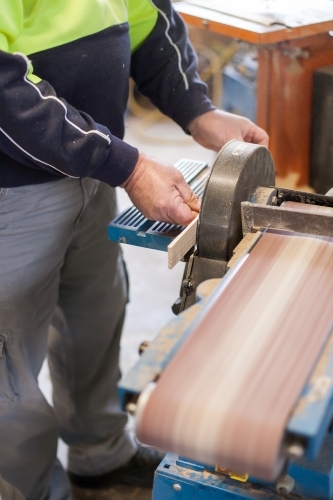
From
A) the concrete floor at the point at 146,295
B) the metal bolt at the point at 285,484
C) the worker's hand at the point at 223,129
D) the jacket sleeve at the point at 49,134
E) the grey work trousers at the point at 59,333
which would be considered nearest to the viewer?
the metal bolt at the point at 285,484

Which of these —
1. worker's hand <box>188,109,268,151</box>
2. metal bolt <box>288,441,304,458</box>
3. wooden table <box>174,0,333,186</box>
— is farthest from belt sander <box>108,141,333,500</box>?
wooden table <box>174,0,333,186</box>

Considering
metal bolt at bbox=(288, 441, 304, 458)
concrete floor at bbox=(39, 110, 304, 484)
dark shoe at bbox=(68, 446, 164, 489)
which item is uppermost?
metal bolt at bbox=(288, 441, 304, 458)

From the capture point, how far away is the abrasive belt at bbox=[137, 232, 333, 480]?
618 mm

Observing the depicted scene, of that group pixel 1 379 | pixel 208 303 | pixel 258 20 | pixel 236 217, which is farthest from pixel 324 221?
pixel 258 20

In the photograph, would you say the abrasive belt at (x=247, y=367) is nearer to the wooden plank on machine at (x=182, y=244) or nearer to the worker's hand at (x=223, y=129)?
the wooden plank on machine at (x=182, y=244)

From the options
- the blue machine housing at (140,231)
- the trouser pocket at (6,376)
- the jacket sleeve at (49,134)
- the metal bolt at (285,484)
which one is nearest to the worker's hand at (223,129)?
the blue machine housing at (140,231)

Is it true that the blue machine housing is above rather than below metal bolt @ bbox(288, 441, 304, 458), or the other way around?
below

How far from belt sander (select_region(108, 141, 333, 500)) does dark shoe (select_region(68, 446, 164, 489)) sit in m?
0.69

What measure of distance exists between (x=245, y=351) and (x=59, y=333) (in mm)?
898

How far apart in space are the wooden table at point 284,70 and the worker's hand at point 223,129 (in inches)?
10.4

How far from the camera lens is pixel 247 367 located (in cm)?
69

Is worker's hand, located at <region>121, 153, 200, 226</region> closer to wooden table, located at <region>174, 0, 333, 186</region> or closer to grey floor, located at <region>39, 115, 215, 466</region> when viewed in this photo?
wooden table, located at <region>174, 0, 333, 186</region>

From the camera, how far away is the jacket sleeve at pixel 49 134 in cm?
95

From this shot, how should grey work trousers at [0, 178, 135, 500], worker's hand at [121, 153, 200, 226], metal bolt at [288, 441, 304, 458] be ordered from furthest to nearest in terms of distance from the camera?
1. grey work trousers at [0, 178, 135, 500]
2. worker's hand at [121, 153, 200, 226]
3. metal bolt at [288, 441, 304, 458]
